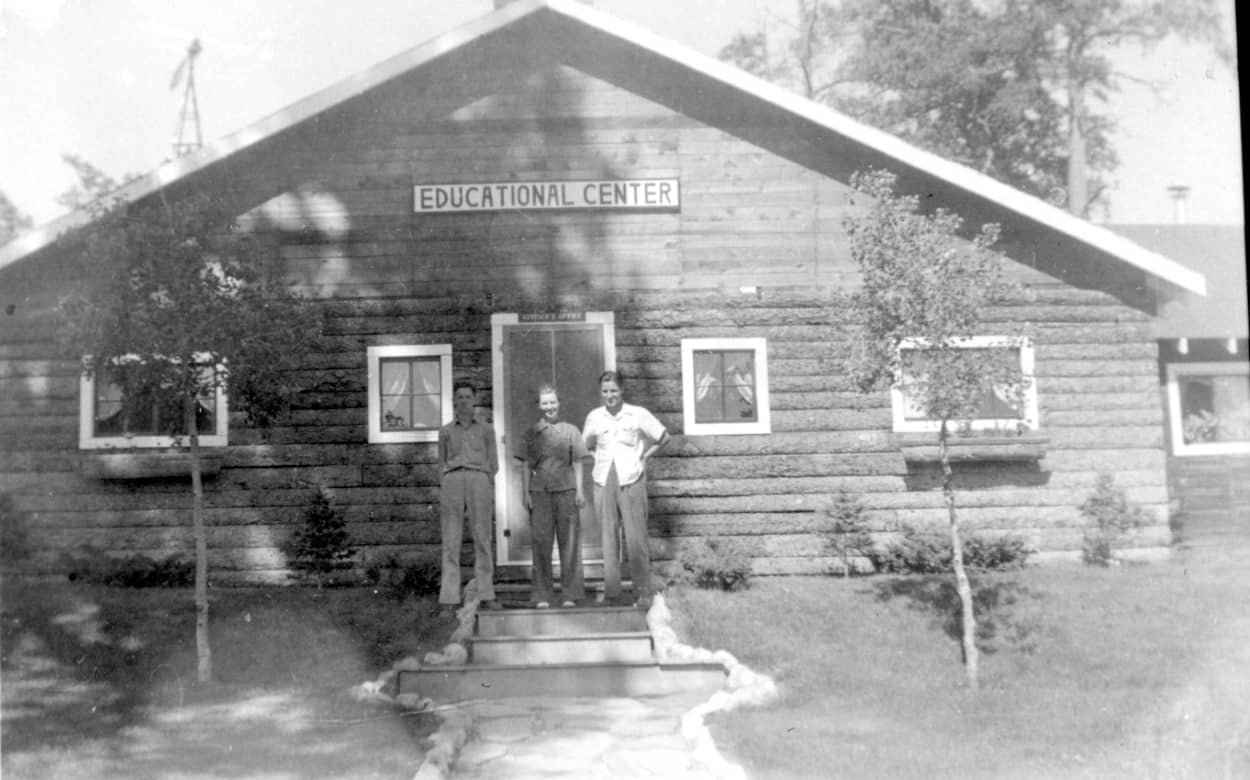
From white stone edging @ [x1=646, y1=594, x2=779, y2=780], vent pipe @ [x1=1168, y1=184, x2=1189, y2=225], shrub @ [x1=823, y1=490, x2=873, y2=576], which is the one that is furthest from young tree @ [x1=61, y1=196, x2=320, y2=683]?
vent pipe @ [x1=1168, y1=184, x2=1189, y2=225]

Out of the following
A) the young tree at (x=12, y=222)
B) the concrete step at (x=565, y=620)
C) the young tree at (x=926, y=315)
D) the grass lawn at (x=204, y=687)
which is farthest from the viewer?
the young tree at (x=12, y=222)

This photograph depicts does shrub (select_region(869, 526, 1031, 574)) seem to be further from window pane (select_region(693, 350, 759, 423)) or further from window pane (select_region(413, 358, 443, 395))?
window pane (select_region(413, 358, 443, 395))

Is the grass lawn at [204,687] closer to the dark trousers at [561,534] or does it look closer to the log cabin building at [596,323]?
the log cabin building at [596,323]

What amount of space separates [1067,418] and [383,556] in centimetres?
667

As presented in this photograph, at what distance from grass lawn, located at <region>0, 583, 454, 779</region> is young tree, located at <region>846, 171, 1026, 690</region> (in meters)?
4.06

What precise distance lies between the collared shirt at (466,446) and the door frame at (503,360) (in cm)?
96

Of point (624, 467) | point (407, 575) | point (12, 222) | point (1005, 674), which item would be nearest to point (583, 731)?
point (624, 467)

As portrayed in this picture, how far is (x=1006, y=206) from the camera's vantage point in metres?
9.31

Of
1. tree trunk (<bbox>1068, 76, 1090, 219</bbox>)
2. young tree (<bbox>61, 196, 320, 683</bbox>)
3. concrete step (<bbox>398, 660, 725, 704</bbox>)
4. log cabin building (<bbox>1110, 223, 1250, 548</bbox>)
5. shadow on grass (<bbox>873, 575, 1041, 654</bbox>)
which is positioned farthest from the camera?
tree trunk (<bbox>1068, 76, 1090, 219</bbox>)

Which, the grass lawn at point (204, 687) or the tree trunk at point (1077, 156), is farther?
the tree trunk at point (1077, 156)

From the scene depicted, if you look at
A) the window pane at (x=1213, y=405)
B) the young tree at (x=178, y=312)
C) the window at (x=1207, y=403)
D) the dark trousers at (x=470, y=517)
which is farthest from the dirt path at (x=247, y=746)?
the window pane at (x=1213, y=405)

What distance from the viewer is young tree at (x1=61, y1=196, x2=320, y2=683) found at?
6918mm

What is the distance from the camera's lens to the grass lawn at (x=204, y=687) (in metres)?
5.82

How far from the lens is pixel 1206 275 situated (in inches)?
573
